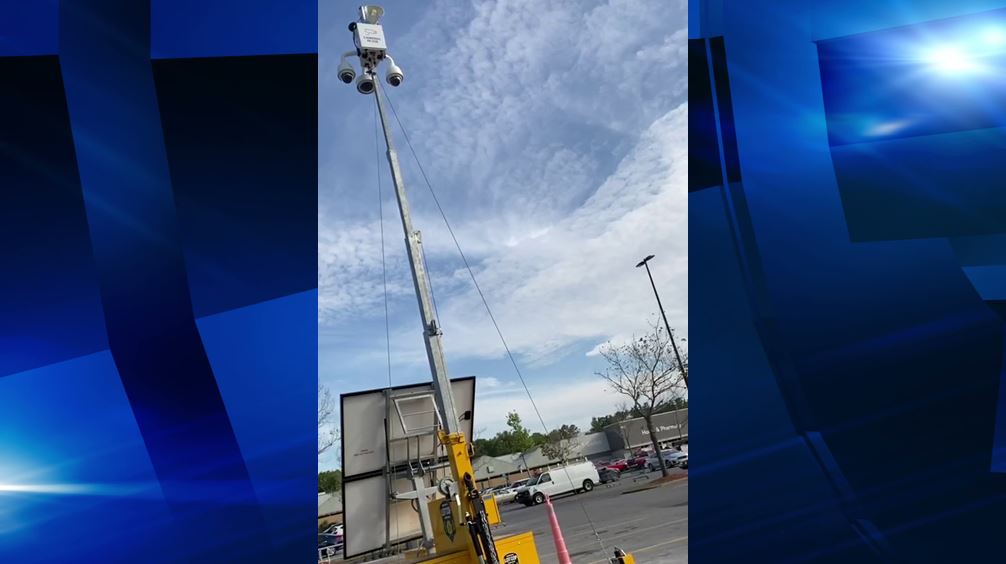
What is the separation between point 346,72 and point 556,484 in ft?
88.4

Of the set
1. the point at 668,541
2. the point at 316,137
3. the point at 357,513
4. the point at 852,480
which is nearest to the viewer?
the point at 852,480

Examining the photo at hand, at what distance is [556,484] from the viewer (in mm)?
29359

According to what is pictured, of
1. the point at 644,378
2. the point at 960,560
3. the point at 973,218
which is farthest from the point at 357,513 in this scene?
the point at 644,378

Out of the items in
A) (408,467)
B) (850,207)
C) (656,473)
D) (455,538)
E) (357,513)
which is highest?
(850,207)

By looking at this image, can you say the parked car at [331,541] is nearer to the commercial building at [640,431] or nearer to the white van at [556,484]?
the white van at [556,484]

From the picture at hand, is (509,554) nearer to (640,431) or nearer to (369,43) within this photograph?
(369,43)

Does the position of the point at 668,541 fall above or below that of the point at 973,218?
below

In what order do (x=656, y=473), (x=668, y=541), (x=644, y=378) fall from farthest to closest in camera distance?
(x=656, y=473) < (x=644, y=378) < (x=668, y=541)

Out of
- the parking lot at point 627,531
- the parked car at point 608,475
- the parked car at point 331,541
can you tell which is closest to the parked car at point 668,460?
the parked car at point 608,475

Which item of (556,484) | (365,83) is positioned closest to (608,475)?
(556,484)

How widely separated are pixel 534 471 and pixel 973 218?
58432 mm

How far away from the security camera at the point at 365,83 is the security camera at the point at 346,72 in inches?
4.3

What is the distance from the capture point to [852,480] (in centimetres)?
477

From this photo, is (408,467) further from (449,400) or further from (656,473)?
(656,473)
